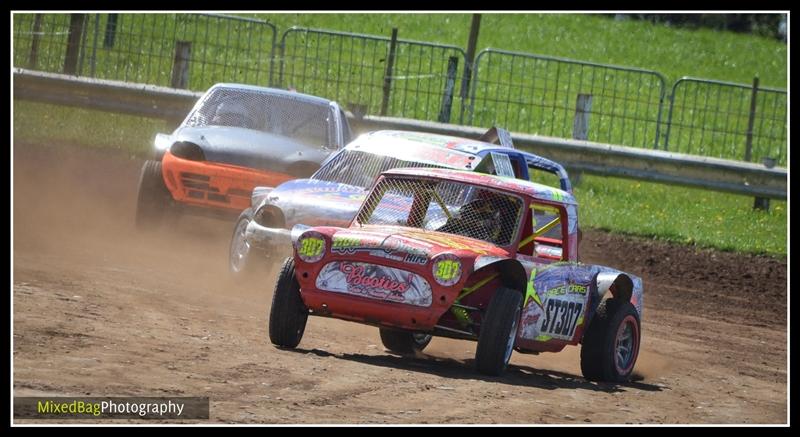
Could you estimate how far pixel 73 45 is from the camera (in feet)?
67.5

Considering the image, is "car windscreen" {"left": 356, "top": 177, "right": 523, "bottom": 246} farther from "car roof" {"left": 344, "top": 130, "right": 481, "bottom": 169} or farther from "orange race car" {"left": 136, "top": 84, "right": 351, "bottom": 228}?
"orange race car" {"left": 136, "top": 84, "right": 351, "bottom": 228}

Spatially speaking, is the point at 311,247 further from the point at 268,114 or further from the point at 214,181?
the point at 268,114

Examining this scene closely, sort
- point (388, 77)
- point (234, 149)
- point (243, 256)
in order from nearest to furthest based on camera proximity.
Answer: point (243, 256) → point (234, 149) → point (388, 77)

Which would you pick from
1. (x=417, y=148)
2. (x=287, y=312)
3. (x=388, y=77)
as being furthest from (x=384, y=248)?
(x=388, y=77)

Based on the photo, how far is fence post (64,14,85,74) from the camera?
67.5 feet

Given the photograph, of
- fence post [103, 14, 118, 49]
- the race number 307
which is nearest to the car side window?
the race number 307

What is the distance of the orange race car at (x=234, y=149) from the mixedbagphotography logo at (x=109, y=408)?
716cm

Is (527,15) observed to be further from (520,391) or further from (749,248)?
(520,391)

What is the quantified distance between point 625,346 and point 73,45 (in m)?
12.8

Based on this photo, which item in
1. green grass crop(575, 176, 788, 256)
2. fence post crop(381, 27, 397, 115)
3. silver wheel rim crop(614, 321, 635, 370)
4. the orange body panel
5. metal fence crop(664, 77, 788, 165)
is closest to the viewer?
silver wheel rim crop(614, 321, 635, 370)

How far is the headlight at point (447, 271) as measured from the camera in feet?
27.4

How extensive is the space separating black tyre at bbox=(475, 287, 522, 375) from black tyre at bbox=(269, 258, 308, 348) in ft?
3.72

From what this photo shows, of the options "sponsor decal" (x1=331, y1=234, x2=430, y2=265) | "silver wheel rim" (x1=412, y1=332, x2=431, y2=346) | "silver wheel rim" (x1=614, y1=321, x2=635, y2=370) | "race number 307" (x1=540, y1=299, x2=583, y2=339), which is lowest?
"silver wheel rim" (x1=412, y1=332, x2=431, y2=346)

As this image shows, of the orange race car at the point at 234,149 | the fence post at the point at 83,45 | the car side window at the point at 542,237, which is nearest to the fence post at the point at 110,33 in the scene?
the fence post at the point at 83,45
